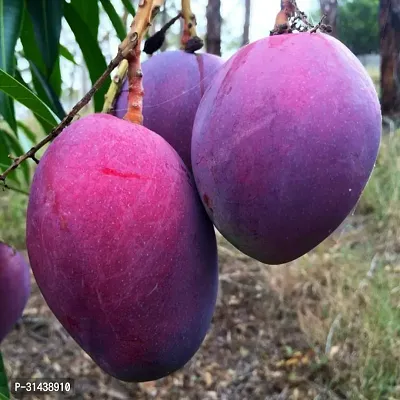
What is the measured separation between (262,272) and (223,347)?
1.63 feet

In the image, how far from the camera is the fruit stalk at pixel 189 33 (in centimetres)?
65

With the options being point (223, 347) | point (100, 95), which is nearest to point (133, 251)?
point (100, 95)

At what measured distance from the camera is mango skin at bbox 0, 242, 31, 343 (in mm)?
934

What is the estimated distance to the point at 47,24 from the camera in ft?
2.80

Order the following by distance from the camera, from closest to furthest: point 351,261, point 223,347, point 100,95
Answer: point 100,95, point 223,347, point 351,261

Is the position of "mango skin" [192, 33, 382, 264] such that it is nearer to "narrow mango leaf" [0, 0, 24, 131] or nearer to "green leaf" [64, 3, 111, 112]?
"narrow mango leaf" [0, 0, 24, 131]

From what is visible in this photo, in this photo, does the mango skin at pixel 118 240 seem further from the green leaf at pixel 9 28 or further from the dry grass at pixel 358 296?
the dry grass at pixel 358 296

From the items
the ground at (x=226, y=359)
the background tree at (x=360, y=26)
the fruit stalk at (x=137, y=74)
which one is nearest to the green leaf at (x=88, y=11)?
the fruit stalk at (x=137, y=74)

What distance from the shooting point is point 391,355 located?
169cm

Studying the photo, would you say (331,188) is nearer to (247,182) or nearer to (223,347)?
(247,182)

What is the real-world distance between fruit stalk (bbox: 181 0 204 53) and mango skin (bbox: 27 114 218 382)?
19 centimetres

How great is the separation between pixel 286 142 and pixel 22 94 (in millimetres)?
325

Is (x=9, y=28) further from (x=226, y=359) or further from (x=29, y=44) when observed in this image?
(x=226, y=359)

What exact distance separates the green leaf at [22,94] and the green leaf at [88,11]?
438mm
